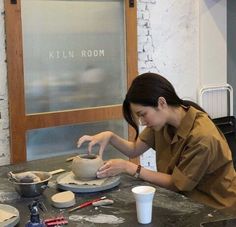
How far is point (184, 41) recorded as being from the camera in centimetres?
324

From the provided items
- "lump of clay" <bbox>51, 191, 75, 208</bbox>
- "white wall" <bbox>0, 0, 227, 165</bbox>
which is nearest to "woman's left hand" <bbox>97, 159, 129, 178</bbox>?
"lump of clay" <bbox>51, 191, 75, 208</bbox>

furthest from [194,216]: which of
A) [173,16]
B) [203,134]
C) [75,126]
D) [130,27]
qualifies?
[173,16]

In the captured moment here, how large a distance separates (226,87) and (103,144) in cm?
178

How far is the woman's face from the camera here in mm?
1782

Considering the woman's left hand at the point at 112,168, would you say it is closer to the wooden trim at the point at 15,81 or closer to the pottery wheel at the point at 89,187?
the pottery wheel at the point at 89,187

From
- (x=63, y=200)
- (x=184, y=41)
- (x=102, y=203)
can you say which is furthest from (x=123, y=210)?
(x=184, y=41)

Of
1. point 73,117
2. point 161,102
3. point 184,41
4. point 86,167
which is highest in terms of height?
point 184,41

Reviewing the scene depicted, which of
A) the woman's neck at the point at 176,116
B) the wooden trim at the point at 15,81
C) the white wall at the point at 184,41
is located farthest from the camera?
the white wall at the point at 184,41

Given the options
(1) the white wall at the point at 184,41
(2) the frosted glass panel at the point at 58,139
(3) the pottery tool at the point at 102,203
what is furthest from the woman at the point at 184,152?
(1) the white wall at the point at 184,41

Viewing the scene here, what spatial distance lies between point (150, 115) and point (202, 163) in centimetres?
30

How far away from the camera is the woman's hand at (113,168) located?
1.68m

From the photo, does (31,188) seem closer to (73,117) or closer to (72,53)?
(73,117)

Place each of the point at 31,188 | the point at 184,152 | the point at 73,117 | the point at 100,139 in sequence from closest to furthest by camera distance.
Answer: the point at 31,188 < the point at 184,152 < the point at 100,139 < the point at 73,117

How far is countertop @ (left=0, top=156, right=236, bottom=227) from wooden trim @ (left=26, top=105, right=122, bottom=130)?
39.0 inches
